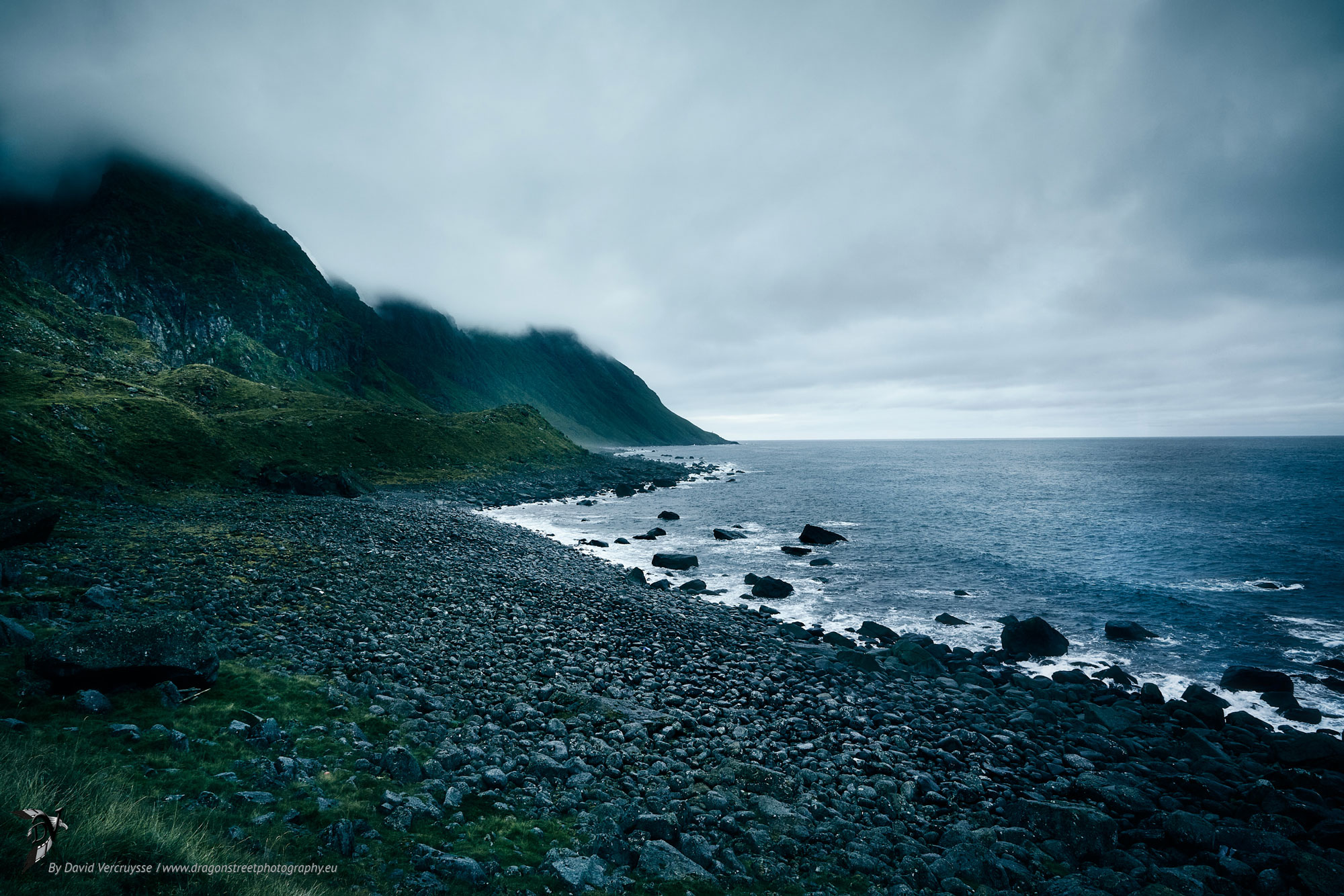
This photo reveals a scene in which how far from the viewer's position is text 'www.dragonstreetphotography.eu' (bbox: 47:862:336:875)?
525cm

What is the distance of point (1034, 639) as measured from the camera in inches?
1050

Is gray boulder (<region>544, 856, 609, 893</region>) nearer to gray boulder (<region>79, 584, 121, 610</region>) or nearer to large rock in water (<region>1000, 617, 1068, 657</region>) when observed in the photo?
gray boulder (<region>79, 584, 121, 610</region>)

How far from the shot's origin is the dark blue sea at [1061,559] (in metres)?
28.3

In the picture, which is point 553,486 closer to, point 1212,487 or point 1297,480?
point 1212,487

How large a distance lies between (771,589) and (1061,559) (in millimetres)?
31869

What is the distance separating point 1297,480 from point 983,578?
129974 millimetres

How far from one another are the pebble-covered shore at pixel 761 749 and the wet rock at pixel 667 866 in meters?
0.04

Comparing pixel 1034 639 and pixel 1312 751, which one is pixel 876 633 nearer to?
pixel 1034 639

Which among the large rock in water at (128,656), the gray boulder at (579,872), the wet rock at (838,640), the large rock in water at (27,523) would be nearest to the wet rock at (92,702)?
the large rock in water at (128,656)

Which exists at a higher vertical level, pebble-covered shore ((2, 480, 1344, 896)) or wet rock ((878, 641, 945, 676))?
pebble-covered shore ((2, 480, 1344, 896))

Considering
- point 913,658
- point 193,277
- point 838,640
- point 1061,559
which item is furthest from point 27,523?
point 193,277

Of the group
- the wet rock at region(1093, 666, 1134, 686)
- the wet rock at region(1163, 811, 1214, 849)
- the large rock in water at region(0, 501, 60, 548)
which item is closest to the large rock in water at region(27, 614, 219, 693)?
the large rock in water at region(0, 501, 60, 548)

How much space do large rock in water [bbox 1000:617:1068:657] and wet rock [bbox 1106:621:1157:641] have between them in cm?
428

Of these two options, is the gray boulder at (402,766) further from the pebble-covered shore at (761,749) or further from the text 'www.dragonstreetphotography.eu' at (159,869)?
the text 'www.dragonstreetphotography.eu' at (159,869)
